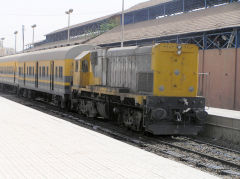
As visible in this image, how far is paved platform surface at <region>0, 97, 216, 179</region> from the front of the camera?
251 inches

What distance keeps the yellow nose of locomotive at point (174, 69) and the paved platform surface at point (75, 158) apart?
306cm

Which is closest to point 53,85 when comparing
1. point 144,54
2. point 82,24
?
point 144,54

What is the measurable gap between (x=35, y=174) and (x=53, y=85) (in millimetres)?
14839

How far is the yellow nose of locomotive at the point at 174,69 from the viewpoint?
39.1 ft

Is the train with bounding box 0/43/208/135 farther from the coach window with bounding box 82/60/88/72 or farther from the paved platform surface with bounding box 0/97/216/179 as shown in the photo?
the paved platform surface with bounding box 0/97/216/179

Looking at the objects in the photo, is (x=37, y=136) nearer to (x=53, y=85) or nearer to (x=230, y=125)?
(x=230, y=125)

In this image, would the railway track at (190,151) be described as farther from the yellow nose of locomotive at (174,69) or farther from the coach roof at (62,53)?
the coach roof at (62,53)

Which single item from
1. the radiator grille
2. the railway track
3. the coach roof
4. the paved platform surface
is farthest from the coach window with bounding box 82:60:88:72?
the paved platform surface

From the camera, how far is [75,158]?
757cm

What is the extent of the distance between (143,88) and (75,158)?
216 inches

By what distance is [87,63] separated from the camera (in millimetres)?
17000

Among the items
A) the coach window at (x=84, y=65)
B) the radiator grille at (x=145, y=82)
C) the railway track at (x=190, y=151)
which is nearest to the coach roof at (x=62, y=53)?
the coach window at (x=84, y=65)

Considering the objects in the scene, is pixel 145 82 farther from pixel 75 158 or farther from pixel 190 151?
pixel 75 158

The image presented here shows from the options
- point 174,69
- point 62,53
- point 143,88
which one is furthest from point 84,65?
point 174,69
